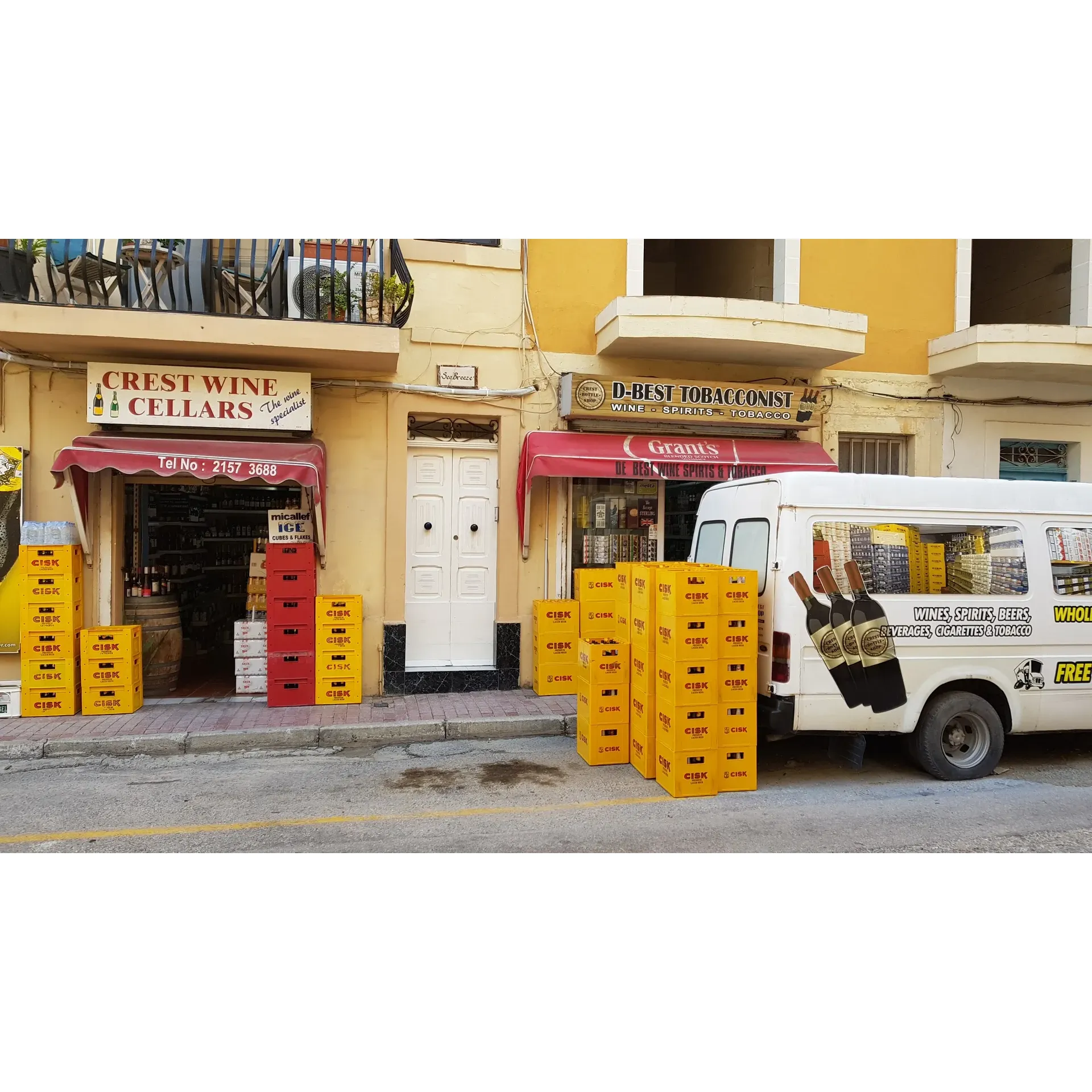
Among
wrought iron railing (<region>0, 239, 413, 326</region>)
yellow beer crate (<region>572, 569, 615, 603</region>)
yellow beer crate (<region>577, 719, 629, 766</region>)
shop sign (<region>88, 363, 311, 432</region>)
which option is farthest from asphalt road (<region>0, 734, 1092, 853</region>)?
wrought iron railing (<region>0, 239, 413, 326</region>)

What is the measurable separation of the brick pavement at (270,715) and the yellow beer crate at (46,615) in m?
0.94

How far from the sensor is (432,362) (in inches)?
378

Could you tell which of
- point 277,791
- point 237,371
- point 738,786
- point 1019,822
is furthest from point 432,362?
point 1019,822

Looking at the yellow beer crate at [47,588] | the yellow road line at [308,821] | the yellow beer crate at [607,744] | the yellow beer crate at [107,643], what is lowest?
the yellow road line at [308,821]

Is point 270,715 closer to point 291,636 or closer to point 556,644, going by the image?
point 291,636

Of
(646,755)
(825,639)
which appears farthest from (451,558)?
(825,639)

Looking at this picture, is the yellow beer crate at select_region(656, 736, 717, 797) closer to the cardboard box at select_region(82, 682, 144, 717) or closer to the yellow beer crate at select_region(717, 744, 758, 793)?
the yellow beer crate at select_region(717, 744, 758, 793)

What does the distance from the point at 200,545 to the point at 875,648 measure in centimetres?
948

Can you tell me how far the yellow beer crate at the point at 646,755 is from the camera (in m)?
6.41

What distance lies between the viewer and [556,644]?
9.27 metres

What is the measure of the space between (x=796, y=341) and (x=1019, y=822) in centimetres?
609

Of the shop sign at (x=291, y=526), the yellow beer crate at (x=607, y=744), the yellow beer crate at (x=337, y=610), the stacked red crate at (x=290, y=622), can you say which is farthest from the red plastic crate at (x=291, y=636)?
the yellow beer crate at (x=607, y=744)

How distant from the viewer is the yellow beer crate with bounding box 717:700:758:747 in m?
6.04

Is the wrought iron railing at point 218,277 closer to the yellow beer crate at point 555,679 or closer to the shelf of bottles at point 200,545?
the shelf of bottles at point 200,545
